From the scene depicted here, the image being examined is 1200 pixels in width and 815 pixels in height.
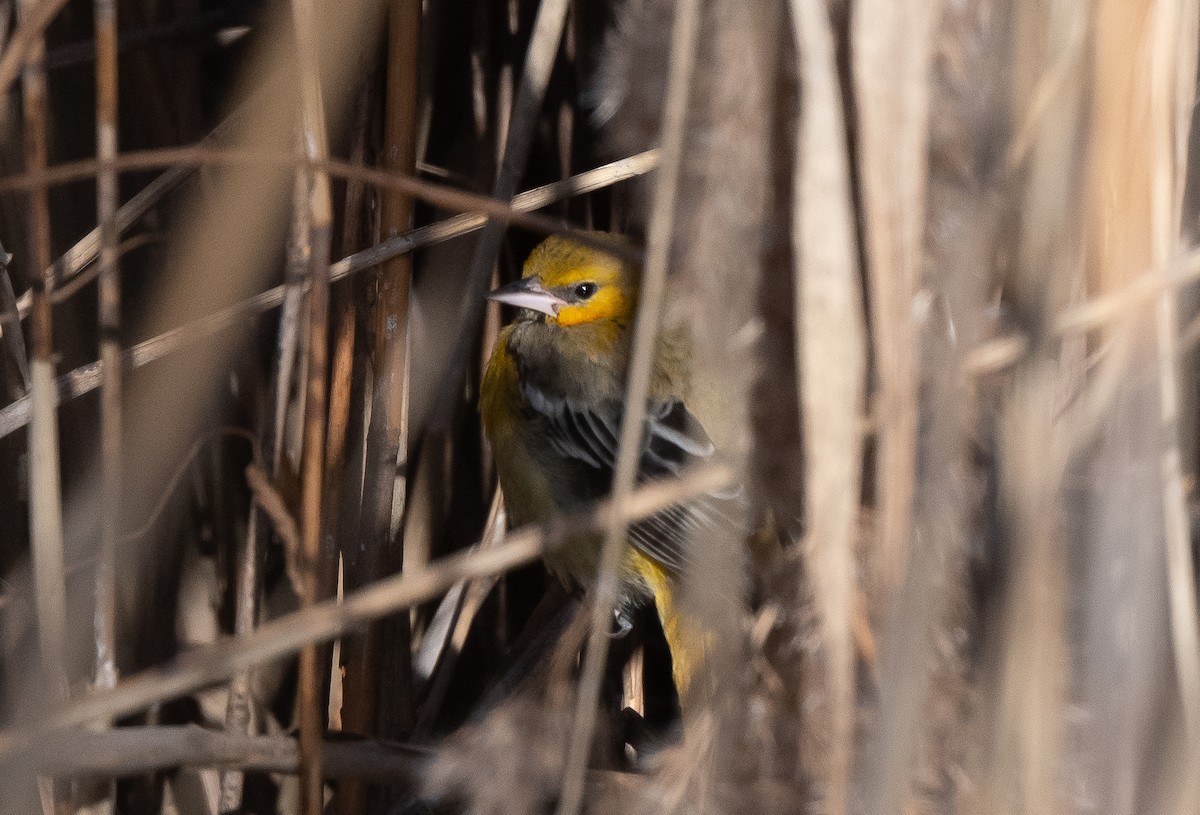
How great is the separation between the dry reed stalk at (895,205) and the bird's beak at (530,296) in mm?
1472

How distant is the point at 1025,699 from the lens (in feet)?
3.86

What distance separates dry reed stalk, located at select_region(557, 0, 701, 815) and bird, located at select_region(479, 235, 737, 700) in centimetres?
109

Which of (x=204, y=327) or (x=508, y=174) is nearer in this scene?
(x=204, y=327)

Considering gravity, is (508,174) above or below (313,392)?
above

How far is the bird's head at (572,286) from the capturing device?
2695 mm

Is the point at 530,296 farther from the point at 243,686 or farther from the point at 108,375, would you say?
the point at 108,375

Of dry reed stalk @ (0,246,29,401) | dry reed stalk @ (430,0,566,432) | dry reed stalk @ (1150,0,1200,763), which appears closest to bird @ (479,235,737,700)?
dry reed stalk @ (430,0,566,432)

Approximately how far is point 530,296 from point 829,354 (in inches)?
61.3

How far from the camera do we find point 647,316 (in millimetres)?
1240

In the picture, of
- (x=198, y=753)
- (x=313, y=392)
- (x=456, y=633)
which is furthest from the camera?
(x=456, y=633)

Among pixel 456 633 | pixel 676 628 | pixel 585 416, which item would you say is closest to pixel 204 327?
pixel 456 633

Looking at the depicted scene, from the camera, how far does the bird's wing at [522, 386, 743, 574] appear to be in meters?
2.39

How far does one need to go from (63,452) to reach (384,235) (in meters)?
0.86

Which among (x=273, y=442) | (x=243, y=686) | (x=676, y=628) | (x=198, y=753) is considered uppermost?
(x=273, y=442)
